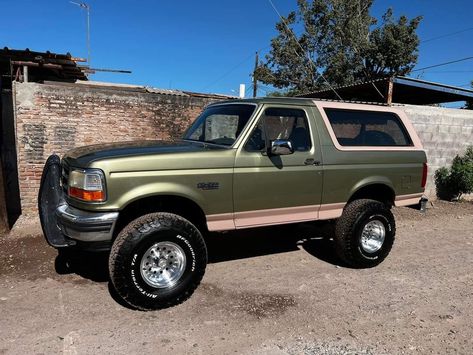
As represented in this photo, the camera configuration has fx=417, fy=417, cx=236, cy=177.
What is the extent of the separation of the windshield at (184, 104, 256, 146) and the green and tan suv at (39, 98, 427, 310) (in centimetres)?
2

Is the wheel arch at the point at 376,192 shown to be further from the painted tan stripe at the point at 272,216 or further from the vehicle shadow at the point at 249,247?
the vehicle shadow at the point at 249,247

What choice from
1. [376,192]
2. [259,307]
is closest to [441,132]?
[376,192]

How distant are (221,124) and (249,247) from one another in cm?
204

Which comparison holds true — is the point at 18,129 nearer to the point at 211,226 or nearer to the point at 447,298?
the point at 211,226

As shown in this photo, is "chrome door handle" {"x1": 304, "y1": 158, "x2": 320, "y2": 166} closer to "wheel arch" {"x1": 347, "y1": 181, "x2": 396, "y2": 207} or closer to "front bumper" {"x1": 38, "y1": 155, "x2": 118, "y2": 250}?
"wheel arch" {"x1": 347, "y1": 181, "x2": 396, "y2": 207}

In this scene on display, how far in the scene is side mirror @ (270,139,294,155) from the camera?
14.5 ft

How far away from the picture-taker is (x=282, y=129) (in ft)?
16.7

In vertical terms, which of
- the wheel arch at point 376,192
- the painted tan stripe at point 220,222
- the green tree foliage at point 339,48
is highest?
the green tree foliage at point 339,48

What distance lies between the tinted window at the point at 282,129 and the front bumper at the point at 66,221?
1708mm

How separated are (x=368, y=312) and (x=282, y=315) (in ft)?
2.88

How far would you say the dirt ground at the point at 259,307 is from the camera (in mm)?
3520

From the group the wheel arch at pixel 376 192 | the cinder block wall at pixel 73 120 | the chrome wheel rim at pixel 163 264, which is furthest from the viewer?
the cinder block wall at pixel 73 120

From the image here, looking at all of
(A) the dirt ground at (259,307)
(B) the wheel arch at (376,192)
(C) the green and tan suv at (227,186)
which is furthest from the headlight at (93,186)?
(B) the wheel arch at (376,192)

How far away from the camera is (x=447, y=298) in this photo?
4574mm
